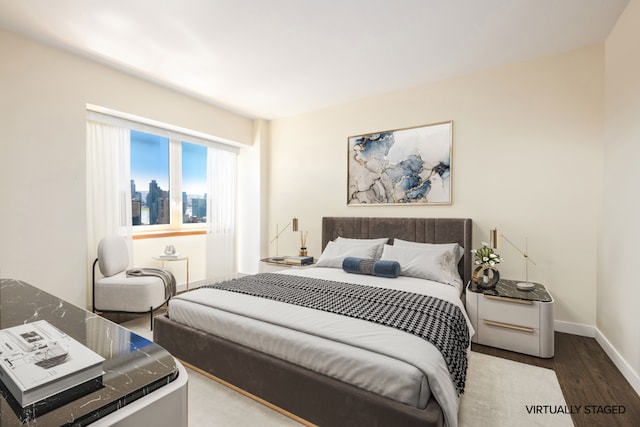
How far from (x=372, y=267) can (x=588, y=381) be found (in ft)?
5.89

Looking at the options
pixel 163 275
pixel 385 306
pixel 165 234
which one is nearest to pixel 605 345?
pixel 385 306

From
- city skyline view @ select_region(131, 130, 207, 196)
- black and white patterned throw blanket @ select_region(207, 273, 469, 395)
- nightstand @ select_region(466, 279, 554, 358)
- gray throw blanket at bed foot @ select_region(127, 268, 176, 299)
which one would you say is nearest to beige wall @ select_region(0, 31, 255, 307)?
gray throw blanket at bed foot @ select_region(127, 268, 176, 299)

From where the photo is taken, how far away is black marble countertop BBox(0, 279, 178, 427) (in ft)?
1.94

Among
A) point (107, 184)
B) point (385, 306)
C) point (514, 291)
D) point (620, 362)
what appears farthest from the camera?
point (107, 184)

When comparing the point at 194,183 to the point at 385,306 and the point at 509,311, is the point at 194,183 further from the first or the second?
the point at 509,311

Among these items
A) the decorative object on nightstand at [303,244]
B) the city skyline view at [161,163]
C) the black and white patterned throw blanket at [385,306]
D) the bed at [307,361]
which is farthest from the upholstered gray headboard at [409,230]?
the city skyline view at [161,163]

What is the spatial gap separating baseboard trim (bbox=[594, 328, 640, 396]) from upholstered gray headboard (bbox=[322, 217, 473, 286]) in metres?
1.15

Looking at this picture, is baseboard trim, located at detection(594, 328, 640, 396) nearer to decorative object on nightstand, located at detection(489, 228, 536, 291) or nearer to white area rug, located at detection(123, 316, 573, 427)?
white area rug, located at detection(123, 316, 573, 427)

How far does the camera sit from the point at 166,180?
4547 mm

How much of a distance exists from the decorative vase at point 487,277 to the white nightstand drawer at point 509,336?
33 cm

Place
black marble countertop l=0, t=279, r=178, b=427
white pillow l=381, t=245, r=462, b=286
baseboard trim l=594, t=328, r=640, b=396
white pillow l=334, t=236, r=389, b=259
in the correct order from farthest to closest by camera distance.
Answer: white pillow l=334, t=236, r=389, b=259, white pillow l=381, t=245, r=462, b=286, baseboard trim l=594, t=328, r=640, b=396, black marble countertop l=0, t=279, r=178, b=427

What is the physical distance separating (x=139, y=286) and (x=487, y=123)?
4.02 m

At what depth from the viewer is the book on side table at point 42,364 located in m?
0.63

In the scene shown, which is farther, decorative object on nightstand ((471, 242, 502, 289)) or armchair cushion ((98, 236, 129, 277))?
armchair cushion ((98, 236, 129, 277))
